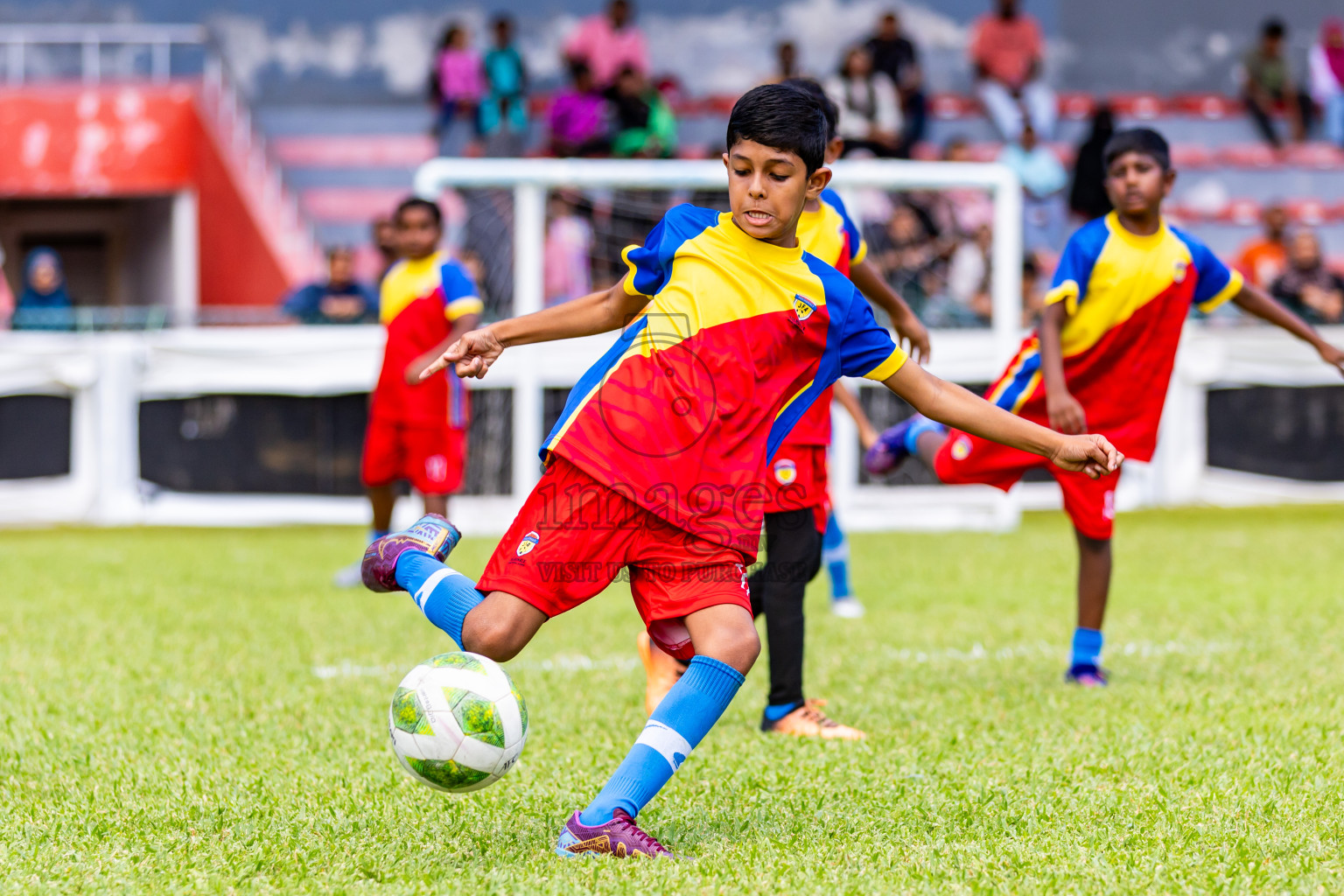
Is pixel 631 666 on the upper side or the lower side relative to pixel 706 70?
lower

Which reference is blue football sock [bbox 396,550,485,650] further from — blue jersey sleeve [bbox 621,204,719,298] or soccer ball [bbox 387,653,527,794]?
blue jersey sleeve [bbox 621,204,719,298]

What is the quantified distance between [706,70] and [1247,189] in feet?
20.5

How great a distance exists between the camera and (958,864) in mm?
3193

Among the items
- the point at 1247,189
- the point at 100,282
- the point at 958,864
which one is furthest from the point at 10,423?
the point at 1247,189

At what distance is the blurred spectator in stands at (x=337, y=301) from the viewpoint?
11227mm

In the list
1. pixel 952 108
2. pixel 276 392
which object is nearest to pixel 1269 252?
pixel 952 108

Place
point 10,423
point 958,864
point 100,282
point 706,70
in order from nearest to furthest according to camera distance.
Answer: point 958,864
point 10,423
point 100,282
point 706,70

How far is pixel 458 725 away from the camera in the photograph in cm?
317

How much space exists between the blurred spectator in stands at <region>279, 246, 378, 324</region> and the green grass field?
3928 mm

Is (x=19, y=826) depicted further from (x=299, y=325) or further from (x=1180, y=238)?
(x=299, y=325)

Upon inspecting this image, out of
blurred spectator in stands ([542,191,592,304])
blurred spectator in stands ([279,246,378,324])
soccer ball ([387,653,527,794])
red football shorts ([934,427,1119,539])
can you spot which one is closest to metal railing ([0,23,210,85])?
blurred spectator in stands ([279,246,378,324])

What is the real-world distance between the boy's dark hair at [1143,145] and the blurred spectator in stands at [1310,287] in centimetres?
731

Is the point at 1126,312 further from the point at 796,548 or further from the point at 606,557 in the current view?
the point at 606,557

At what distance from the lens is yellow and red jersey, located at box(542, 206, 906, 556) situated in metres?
3.32
